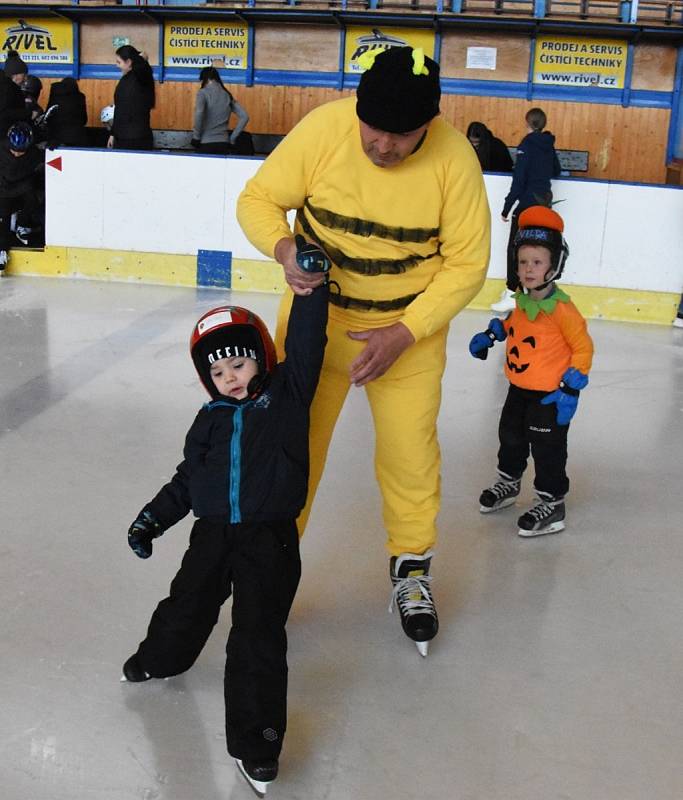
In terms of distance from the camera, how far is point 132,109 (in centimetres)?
819

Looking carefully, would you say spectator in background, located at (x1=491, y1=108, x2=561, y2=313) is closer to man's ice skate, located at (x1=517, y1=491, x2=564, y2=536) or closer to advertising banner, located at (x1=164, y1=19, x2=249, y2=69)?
man's ice skate, located at (x1=517, y1=491, x2=564, y2=536)

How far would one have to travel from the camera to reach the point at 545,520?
3262 mm

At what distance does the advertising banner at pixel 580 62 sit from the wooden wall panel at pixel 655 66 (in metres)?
0.17

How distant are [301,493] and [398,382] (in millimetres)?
461

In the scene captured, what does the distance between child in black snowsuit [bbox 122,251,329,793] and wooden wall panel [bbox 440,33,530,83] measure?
1087 centimetres

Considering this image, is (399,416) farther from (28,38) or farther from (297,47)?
(28,38)

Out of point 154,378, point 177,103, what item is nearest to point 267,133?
point 177,103

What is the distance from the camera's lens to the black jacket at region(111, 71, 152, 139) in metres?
8.19

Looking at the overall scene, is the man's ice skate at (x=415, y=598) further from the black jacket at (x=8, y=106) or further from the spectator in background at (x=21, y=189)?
the black jacket at (x=8, y=106)

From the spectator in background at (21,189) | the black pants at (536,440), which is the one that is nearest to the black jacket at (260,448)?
the black pants at (536,440)

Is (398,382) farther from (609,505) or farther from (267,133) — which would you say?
(267,133)

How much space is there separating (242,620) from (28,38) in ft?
42.2

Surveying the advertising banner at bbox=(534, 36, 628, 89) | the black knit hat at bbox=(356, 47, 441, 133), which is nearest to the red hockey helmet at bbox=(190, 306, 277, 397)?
the black knit hat at bbox=(356, 47, 441, 133)

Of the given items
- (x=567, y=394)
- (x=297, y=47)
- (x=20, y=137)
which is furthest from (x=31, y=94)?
(x=567, y=394)
